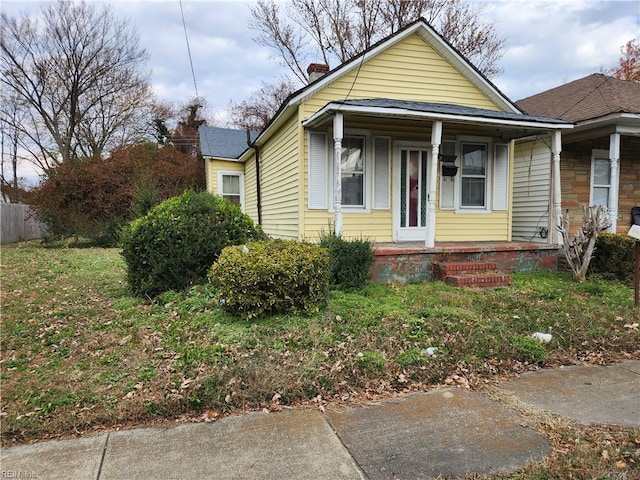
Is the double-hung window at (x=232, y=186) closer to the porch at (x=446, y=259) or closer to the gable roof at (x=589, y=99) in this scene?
the porch at (x=446, y=259)

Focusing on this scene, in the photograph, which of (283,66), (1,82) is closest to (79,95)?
(1,82)

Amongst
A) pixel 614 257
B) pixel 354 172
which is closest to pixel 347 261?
pixel 354 172

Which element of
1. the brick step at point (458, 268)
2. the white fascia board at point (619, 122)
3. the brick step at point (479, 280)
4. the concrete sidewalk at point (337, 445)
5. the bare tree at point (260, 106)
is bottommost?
the concrete sidewalk at point (337, 445)

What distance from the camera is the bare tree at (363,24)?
19797mm

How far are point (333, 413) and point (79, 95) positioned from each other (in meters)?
28.0

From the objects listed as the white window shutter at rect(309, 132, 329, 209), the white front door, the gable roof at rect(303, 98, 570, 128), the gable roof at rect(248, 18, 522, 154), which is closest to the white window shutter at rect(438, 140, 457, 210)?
the white front door

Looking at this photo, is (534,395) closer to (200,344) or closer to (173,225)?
(200,344)

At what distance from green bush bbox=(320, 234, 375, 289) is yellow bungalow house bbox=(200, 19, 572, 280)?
3.22 ft

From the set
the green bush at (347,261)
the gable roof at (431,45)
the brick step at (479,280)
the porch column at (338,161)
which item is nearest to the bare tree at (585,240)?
Result: the brick step at (479,280)

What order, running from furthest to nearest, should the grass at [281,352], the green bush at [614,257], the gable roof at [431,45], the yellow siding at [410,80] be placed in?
1. the yellow siding at [410,80]
2. the gable roof at [431,45]
3. the green bush at [614,257]
4. the grass at [281,352]

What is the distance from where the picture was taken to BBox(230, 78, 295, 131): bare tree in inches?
1059

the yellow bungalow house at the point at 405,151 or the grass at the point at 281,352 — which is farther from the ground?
the yellow bungalow house at the point at 405,151

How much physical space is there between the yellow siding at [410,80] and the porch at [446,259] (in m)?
3.51

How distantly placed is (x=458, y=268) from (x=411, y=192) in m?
2.38
